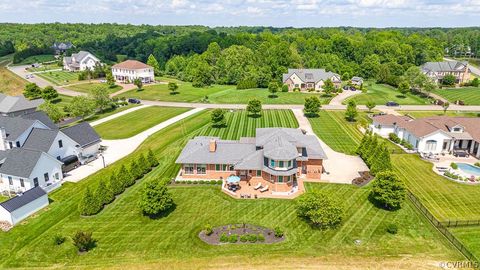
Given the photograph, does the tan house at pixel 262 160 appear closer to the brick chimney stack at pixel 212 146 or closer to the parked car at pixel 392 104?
the brick chimney stack at pixel 212 146

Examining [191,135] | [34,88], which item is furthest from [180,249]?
[34,88]

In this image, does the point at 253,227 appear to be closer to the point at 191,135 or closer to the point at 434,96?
the point at 191,135

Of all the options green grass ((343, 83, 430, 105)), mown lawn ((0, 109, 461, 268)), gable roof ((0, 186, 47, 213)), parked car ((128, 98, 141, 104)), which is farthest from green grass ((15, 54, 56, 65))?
gable roof ((0, 186, 47, 213))

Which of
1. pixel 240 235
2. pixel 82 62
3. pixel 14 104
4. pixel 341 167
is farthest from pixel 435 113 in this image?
pixel 82 62

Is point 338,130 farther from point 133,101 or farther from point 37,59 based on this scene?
point 37,59

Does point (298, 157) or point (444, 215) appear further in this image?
point (298, 157)

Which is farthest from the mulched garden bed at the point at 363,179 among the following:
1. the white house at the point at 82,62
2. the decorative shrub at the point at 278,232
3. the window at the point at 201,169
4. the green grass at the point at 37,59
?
the green grass at the point at 37,59
